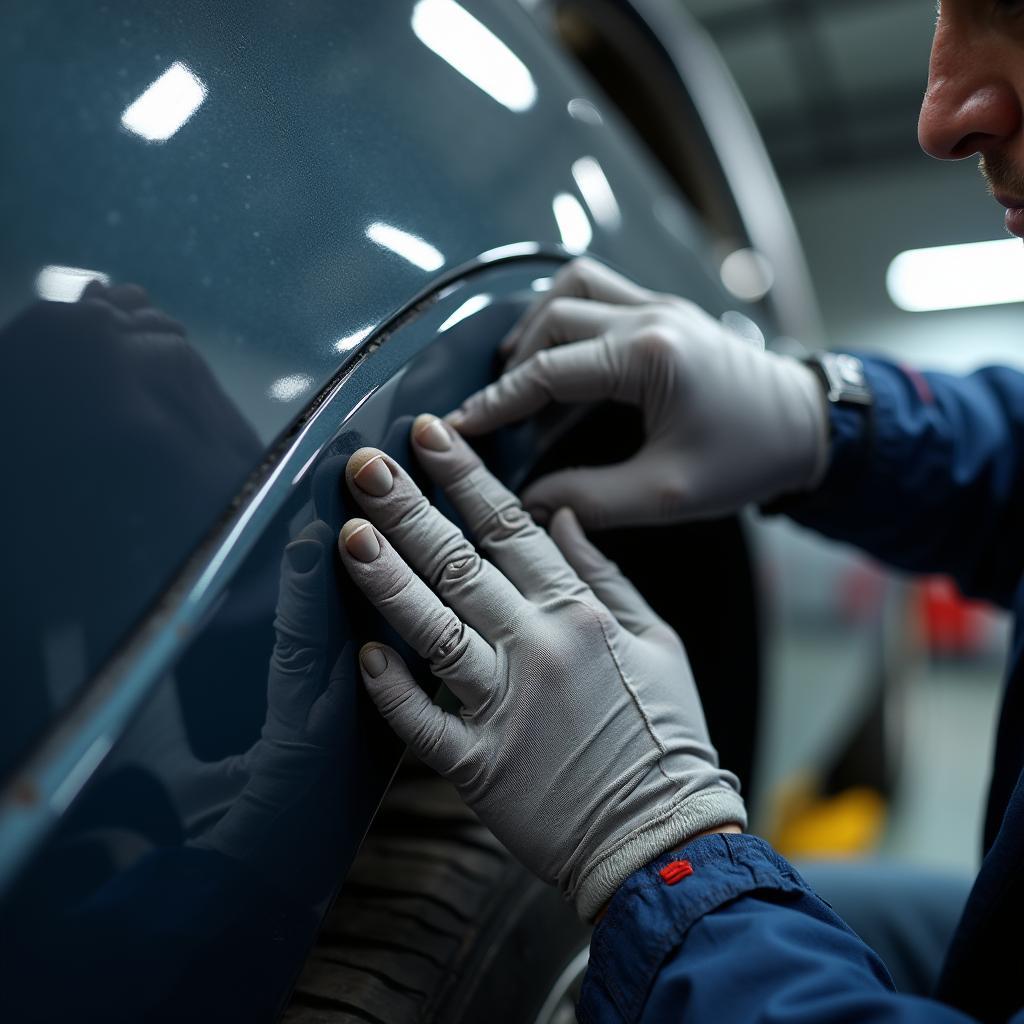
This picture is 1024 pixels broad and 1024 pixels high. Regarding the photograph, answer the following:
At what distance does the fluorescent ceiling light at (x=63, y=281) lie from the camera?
39cm

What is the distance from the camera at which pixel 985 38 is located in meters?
0.63

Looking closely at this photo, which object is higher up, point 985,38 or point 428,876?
point 985,38

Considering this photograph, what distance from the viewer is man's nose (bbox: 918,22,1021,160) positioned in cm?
64

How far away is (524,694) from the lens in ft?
1.86

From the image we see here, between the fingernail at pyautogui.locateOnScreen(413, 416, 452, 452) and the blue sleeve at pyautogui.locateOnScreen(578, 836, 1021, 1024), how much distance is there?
0.29m

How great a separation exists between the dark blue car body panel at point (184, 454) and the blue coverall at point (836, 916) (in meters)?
0.18

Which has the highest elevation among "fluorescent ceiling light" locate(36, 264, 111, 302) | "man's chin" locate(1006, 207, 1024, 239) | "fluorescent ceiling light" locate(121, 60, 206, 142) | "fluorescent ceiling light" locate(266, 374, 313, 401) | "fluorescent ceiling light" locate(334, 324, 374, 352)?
"fluorescent ceiling light" locate(121, 60, 206, 142)

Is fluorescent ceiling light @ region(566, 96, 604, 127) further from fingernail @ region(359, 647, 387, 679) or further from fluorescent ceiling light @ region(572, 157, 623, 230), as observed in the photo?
fingernail @ region(359, 647, 387, 679)

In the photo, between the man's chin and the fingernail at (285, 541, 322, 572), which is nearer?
the fingernail at (285, 541, 322, 572)

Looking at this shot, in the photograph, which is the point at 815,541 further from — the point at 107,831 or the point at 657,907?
the point at 107,831

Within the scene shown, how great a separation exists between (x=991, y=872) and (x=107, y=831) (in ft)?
1.86

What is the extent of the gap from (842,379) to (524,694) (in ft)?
1.84

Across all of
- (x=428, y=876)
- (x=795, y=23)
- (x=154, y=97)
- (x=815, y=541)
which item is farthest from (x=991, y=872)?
(x=795, y=23)

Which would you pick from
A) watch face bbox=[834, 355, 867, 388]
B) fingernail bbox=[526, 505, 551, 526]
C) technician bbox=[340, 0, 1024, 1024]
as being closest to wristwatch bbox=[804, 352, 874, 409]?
watch face bbox=[834, 355, 867, 388]
